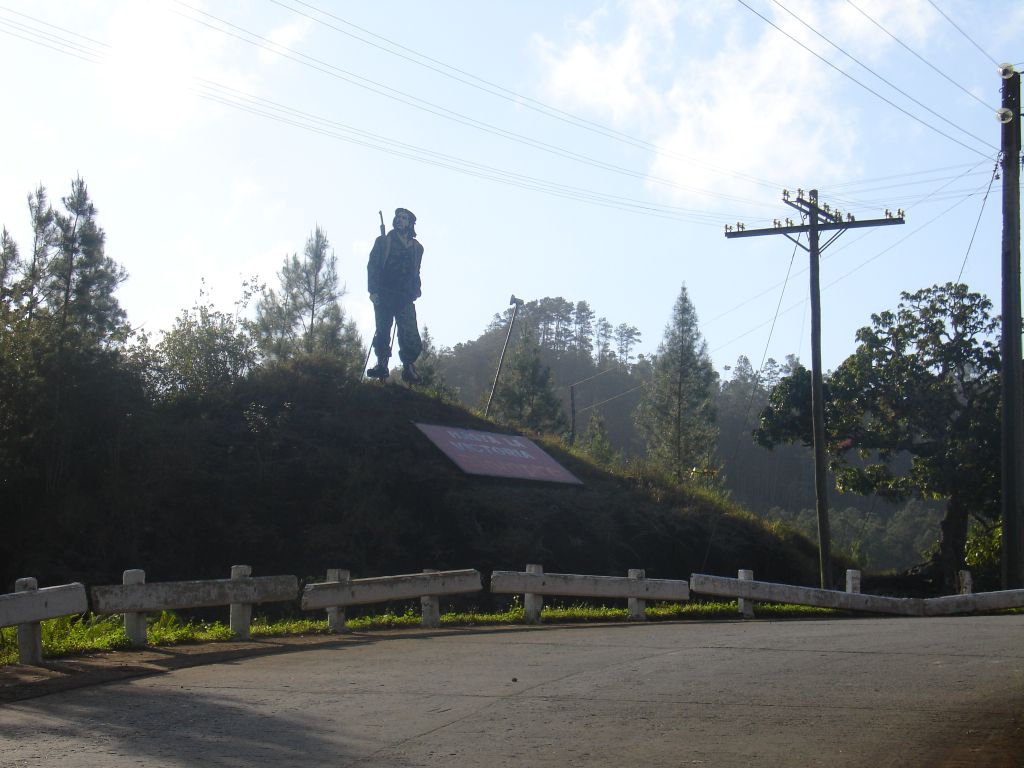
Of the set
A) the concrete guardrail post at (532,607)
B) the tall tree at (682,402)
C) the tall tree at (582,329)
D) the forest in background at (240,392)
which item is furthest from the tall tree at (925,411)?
the tall tree at (582,329)

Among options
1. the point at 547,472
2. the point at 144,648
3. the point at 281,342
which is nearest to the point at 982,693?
the point at 144,648

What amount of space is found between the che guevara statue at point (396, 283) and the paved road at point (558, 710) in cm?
2042

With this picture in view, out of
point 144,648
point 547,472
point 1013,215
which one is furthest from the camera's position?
point 547,472

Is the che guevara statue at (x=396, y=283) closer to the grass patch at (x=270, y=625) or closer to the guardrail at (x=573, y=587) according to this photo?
the grass patch at (x=270, y=625)

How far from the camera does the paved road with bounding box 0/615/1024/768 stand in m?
6.42

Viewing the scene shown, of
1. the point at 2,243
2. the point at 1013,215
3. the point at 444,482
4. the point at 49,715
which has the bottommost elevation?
the point at 49,715

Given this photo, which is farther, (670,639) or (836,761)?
(670,639)

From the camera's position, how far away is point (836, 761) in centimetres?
612

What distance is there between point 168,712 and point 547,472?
22.0 meters

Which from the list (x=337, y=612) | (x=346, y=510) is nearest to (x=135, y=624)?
(x=337, y=612)

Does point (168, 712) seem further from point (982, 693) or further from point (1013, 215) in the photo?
point (1013, 215)

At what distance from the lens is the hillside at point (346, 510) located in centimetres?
2288

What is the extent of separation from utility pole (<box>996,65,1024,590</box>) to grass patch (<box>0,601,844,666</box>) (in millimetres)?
4716

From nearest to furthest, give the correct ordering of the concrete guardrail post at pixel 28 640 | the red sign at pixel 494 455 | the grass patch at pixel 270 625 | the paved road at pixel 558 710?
the paved road at pixel 558 710, the concrete guardrail post at pixel 28 640, the grass patch at pixel 270 625, the red sign at pixel 494 455
